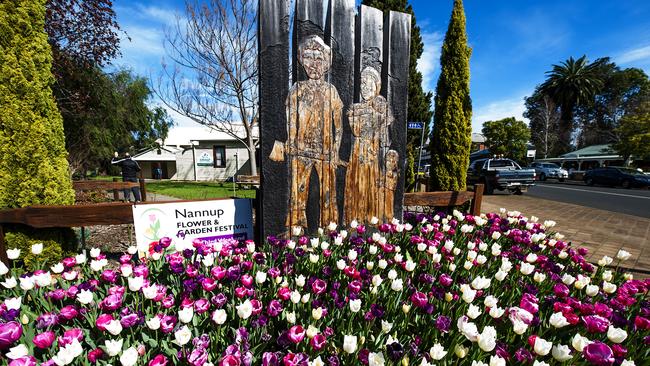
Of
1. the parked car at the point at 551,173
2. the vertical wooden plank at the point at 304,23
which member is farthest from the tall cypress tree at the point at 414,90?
the parked car at the point at 551,173

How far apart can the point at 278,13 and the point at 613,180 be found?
26239mm

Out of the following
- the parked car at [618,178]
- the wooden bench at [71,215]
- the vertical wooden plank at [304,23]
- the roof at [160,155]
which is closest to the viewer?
the wooden bench at [71,215]

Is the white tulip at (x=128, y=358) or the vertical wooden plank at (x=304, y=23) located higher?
the vertical wooden plank at (x=304, y=23)

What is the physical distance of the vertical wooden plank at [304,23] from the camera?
285cm

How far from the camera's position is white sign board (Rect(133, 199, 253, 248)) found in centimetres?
279

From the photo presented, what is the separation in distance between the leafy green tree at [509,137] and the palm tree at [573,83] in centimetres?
1873

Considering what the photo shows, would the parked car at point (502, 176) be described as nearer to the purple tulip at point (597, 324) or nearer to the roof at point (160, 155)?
the purple tulip at point (597, 324)

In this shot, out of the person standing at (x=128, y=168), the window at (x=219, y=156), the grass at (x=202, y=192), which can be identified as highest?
the window at (x=219, y=156)

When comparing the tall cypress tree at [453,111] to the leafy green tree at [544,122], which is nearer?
the tall cypress tree at [453,111]

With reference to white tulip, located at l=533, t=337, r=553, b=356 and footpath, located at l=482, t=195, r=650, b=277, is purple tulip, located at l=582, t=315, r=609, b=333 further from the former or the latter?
footpath, located at l=482, t=195, r=650, b=277

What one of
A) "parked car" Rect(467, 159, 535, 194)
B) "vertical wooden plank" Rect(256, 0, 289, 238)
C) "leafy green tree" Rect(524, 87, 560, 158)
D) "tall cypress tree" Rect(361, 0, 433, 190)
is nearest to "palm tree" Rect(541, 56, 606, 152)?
"leafy green tree" Rect(524, 87, 560, 158)

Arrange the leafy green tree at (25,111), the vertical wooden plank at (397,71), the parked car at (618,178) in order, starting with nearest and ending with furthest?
1. the leafy green tree at (25,111)
2. the vertical wooden plank at (397,71)
3. the parked car at (618,178)

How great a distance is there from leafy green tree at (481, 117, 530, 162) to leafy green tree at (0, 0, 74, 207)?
101ft

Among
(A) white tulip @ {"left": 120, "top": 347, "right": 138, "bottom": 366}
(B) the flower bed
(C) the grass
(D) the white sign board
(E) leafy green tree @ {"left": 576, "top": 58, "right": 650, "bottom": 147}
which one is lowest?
(C) the grass
